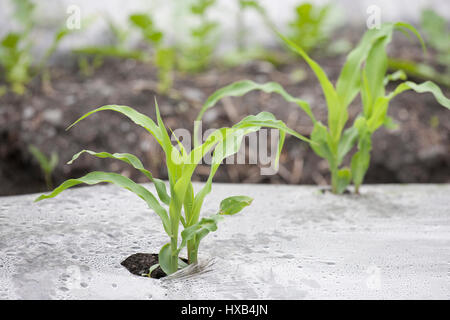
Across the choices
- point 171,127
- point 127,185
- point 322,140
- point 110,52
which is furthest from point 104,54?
point 127,185

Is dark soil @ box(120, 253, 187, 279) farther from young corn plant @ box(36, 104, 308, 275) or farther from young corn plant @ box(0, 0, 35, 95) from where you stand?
young corn plant @ box(0, 0, 35, 95)

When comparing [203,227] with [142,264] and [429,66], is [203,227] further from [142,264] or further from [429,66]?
[429,66]

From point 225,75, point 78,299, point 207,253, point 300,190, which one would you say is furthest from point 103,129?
point 78,299

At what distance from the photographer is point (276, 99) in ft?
6.45

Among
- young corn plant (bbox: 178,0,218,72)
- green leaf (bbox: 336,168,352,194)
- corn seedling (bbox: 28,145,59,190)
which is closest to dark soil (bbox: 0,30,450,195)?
corn seedling (bbox: 28,145,59,190)

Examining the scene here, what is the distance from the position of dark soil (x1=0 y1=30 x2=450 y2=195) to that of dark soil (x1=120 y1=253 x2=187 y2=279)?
773 mm

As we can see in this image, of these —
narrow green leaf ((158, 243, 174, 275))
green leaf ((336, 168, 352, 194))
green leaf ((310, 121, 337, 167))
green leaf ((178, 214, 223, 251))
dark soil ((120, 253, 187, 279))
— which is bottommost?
dark soil ((120, 253, 187, 279))

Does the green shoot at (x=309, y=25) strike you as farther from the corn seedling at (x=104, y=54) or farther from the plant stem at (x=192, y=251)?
the plant stem at (x=192, y=251)

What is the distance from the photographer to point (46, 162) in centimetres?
160

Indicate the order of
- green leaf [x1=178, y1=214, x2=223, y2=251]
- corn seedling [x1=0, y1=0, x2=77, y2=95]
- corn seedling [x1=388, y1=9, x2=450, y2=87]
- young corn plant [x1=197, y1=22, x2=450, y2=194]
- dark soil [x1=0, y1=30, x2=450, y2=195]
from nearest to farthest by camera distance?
green leaf [x1=178, y1=214, x2=223, y2=251] < young corn plant [x1=197, y1=22, x2=450, y2=194] < dark soil [x1=0, y1=30, x2=450, y2=195] < corn seedling [x1=0, y1=0, x2=77, y2=95] < corn seedling [x1=388, y1=9, x2=450, y2=87]

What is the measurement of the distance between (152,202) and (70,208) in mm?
373

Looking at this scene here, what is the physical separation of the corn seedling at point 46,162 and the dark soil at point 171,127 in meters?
0.02

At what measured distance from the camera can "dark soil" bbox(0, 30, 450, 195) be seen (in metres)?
1.71
